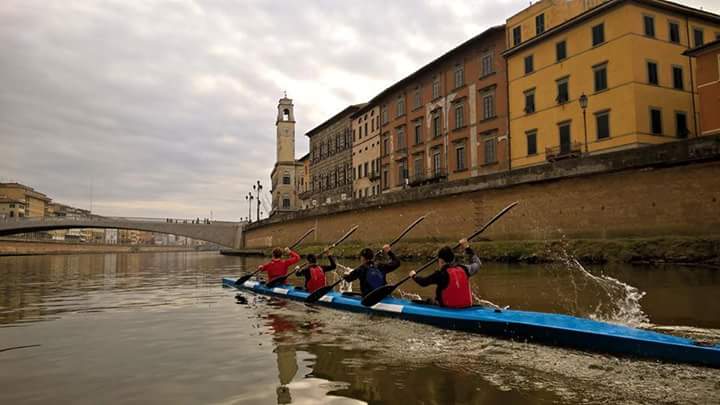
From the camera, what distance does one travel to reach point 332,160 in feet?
214

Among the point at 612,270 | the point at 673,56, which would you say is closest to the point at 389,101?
the point at 673,56

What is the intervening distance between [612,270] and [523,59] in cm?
2005

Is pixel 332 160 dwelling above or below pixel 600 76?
above

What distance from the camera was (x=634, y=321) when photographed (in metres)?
8.91

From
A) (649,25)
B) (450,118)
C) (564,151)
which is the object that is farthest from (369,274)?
(450,118)

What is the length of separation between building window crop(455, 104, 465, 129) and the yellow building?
578 cm

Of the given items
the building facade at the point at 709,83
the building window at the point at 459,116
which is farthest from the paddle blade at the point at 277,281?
the building window at the point at 459,116

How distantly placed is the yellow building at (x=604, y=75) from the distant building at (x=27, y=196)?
110m

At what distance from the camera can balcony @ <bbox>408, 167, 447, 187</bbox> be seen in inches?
1582

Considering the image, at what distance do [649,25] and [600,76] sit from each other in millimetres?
3543

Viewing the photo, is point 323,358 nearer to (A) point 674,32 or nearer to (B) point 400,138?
(A) point 674,32

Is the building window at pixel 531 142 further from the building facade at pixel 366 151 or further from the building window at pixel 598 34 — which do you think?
the building facade at pixel 366 151

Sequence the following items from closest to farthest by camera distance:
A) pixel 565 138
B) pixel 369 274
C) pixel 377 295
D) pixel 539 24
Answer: pixel 377 295, pixel 369 274, pixel 565 138, pixel 539 24

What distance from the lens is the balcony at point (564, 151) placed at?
29.2 meters
